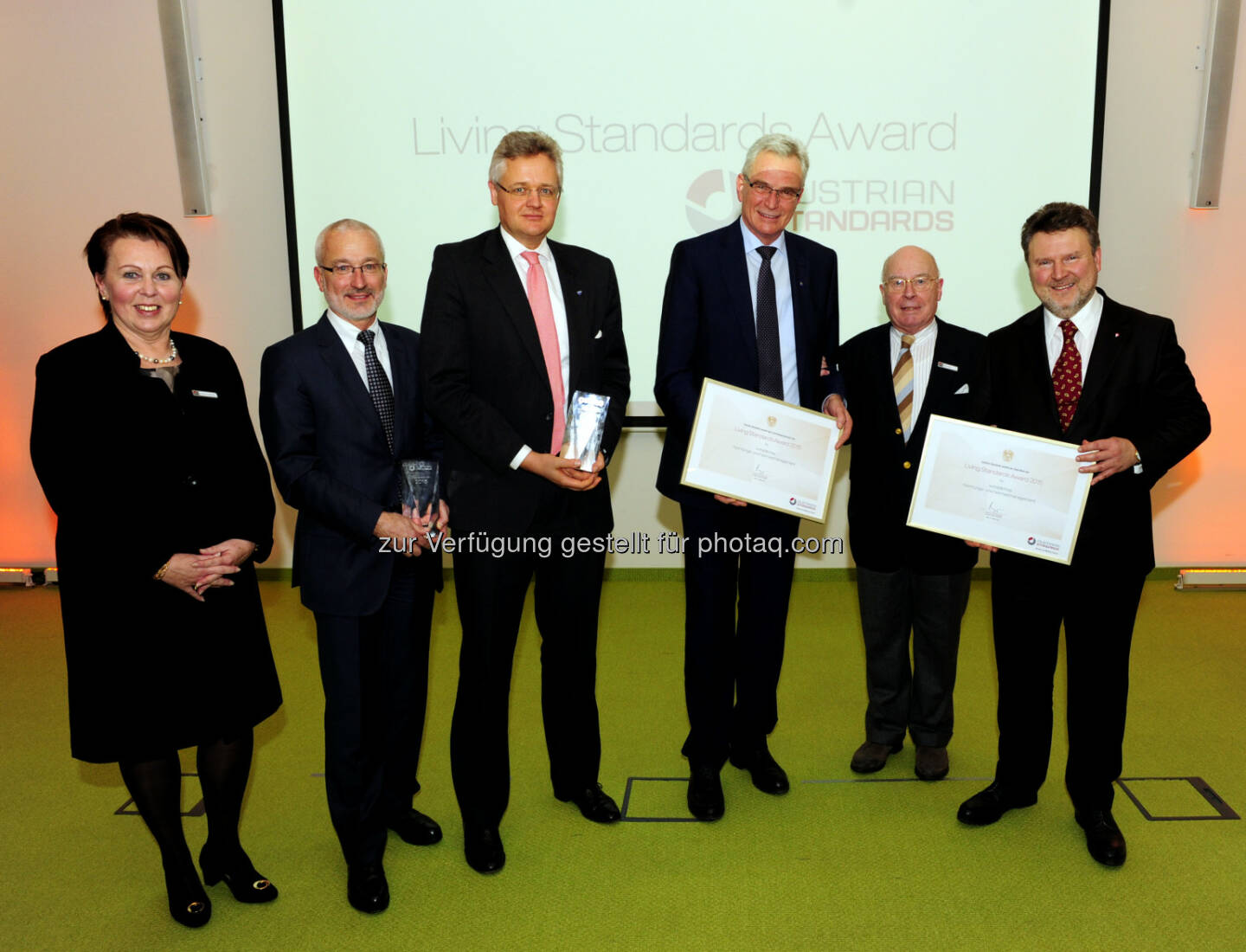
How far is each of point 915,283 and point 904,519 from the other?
75cm

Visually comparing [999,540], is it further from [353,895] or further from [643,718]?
[353,895]

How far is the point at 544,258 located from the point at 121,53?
3.97 m

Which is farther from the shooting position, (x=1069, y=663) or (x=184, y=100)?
(x=184, y=100)

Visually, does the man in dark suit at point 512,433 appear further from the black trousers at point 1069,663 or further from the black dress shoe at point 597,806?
the black trousers at point 1069,663

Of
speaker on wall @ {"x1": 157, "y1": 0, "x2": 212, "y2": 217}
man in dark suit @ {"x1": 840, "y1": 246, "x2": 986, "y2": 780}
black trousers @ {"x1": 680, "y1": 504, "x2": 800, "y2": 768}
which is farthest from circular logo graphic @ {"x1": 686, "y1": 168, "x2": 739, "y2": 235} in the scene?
speaker on wall @ {"x1": 157, "y1": 0, "x2": 212, "y2": 217}

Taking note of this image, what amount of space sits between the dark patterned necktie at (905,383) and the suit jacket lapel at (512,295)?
1.18 m

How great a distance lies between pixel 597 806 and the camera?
3076mm

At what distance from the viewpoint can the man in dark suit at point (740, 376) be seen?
2982 mm

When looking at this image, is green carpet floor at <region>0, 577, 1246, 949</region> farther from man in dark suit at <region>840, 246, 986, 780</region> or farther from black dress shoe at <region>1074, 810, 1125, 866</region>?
man in dark suit at <region>840, 246, 986, 780</region>

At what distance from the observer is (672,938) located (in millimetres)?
2486

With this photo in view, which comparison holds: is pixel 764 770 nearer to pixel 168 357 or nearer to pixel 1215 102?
pixel 168 357

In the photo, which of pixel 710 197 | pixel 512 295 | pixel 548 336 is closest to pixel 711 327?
pixel 548 336

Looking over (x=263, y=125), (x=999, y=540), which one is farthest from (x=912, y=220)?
(x=263, y=125)

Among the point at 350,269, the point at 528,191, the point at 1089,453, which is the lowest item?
the point at 1089,453
